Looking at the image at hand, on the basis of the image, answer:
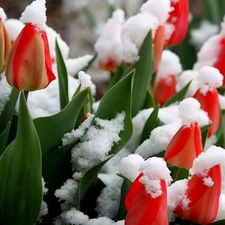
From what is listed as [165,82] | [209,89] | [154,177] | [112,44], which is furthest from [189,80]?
[154,177]

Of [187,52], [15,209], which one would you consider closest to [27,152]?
[15,209]

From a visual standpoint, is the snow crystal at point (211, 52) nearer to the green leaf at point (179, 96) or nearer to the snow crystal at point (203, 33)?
the green leaf at point (179, 96)

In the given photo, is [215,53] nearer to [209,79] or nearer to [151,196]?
[209,79]

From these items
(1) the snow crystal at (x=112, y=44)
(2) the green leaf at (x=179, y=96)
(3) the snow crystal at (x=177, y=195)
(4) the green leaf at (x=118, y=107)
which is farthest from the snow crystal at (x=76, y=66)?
(3) the snow crystal at (x=177, y=195)

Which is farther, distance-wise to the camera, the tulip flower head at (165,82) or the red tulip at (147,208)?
the tulip flower head at (165,82)

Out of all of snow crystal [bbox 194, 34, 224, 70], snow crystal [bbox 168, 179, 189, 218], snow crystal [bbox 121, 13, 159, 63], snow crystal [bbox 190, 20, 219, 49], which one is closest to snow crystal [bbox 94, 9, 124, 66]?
snow crystal [bbox 121, 13, 159, 63]
